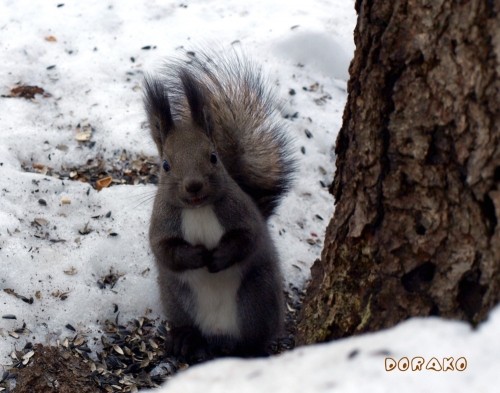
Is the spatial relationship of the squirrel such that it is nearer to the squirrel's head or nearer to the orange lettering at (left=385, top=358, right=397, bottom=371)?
the squirrel's head

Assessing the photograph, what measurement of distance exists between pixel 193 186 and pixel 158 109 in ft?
1.25

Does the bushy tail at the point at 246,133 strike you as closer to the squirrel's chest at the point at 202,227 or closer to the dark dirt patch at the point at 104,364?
the squirrel's chest at the point at 202,227

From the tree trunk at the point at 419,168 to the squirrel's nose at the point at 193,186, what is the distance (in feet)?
2.46

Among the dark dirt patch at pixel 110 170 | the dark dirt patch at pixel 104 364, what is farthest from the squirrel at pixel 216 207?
the dark dirt patch at pixel 110 170

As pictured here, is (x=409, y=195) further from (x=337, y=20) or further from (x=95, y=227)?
(x=337, y=20)

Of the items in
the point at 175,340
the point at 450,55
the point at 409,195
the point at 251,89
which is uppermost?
the point at 450,55

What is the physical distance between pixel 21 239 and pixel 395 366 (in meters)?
2.14

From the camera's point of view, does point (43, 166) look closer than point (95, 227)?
No

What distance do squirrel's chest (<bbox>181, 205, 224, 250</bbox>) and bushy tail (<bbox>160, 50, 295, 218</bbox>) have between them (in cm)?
36

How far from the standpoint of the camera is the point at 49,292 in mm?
3260

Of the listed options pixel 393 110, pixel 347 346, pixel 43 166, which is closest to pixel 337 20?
pixel 43 166

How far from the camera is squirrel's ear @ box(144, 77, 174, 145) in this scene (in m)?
3.13

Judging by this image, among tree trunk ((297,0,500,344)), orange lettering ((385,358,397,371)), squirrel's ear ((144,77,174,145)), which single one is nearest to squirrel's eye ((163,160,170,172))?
squirrel's ear ((144,77,174,145))

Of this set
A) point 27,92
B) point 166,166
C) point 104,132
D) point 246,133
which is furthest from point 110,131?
point 166,166
